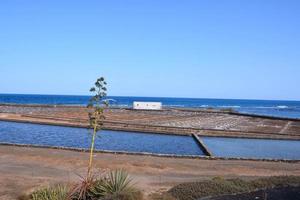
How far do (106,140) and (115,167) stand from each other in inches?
610

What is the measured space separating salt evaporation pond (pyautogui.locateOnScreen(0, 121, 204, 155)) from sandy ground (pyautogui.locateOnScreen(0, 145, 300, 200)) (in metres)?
6.37

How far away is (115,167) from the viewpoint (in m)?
20.9

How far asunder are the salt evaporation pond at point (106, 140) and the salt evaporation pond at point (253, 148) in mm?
1652

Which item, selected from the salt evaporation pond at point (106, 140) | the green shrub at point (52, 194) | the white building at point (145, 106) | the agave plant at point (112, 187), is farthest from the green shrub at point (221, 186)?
the white building at point (145, 106)

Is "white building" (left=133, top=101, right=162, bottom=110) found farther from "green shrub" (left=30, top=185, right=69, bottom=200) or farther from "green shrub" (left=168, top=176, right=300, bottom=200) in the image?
"green shrub" (left=30, top=185, right=69, bottom=200)

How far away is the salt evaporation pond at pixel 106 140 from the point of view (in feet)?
105

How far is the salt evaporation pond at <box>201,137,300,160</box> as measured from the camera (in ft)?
98.4

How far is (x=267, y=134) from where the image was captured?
44.2m

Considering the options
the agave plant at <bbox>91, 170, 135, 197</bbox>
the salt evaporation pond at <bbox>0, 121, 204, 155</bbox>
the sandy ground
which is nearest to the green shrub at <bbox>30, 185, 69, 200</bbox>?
the agave plant at <bbox>91, 170, 135, 197</bbox>

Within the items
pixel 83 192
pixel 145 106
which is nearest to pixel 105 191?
pixel 83 192

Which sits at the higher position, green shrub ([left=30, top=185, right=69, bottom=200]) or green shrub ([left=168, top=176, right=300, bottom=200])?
green shrub ([left=30, top=185, right=69, bottom=200])

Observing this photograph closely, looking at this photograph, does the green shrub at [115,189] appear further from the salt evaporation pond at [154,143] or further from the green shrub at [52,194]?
the salt evaporation pond at [154,143]

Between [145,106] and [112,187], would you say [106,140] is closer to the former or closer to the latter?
[112,187]

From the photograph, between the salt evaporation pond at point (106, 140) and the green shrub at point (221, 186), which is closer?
the green shrub at point (221, 186)
